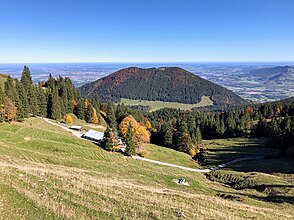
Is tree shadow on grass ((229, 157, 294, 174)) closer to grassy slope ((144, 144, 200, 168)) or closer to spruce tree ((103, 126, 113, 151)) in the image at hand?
grassy slope ((144, 144, 200, 168))

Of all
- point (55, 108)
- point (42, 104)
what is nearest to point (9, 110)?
point (42, 104)

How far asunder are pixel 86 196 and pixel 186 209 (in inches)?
384

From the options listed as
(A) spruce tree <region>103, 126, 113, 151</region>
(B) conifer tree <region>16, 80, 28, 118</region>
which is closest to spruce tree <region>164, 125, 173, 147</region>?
(A) spruce tree <region>103, 126, 113, 151</region>

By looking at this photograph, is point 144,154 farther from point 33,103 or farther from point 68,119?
point 33,103

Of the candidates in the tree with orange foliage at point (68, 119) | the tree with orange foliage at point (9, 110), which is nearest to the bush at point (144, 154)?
the tree with orange foliage at point (68, 119)

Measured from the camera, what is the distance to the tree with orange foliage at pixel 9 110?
240 ft

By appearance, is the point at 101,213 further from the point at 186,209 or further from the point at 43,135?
the point at 43,135

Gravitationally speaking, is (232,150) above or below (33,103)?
below

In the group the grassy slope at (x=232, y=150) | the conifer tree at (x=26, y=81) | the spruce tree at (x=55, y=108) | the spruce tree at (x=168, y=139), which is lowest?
the grassy slope at (x=232, y=150)

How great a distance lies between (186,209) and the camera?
953 inches

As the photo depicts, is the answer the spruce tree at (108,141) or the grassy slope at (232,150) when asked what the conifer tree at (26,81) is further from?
the grassy slope at (232,150)

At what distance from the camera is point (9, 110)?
241 feet

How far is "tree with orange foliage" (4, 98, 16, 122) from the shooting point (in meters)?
73.2

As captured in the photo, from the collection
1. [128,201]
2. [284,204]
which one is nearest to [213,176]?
[284,204]
